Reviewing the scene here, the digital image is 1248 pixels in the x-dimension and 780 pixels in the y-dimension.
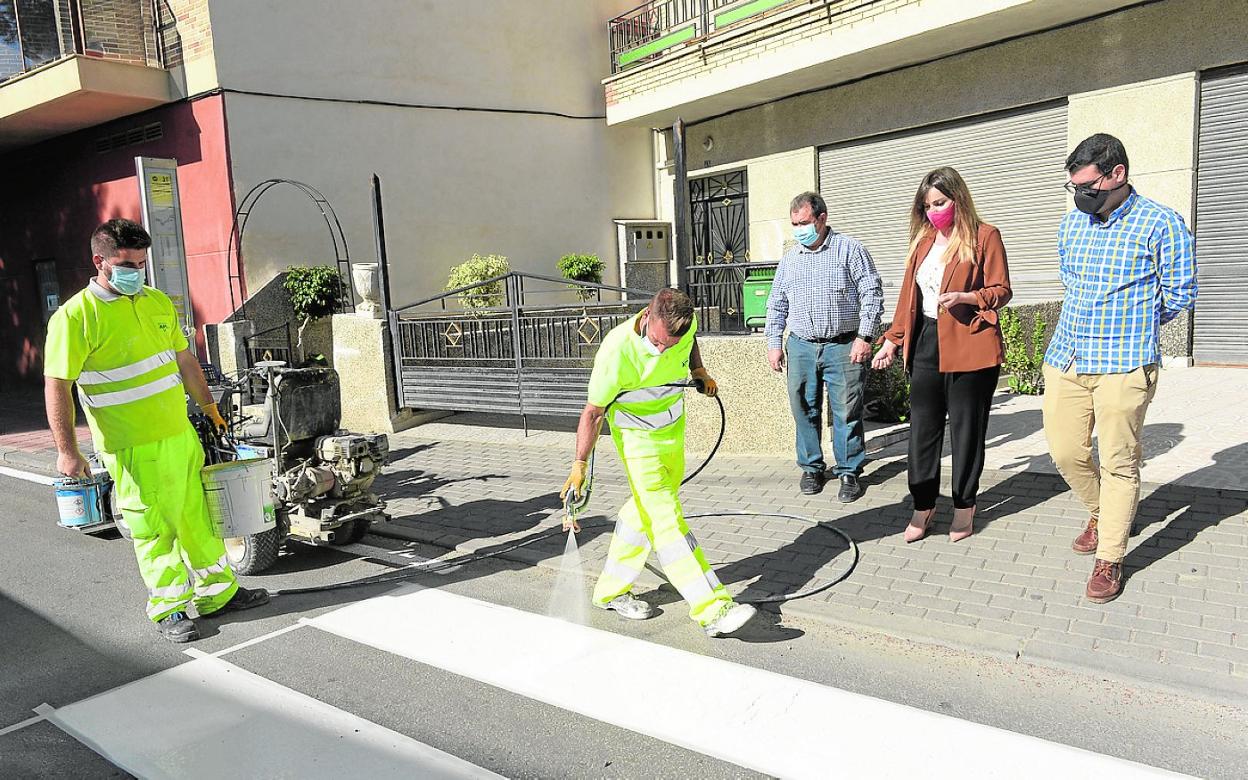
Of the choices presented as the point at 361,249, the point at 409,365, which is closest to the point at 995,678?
the point at 409,365

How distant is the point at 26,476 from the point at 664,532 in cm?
813

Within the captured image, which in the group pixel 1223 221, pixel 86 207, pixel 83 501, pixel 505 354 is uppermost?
pixel 86 207

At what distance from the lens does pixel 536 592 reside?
498 cm

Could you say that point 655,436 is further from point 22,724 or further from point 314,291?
point 314,291

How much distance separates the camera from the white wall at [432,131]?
43.2 ft

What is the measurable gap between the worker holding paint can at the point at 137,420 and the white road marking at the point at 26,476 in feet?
17.1

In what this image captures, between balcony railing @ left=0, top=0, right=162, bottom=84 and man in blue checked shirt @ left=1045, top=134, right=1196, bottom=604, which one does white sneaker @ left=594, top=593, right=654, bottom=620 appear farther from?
balcony railing @ left=0, top=0, right=162, bottom=84

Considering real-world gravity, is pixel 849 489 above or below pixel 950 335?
below

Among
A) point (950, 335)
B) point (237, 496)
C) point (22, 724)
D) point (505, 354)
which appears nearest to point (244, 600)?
point (237, 496)

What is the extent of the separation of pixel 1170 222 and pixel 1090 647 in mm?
1976

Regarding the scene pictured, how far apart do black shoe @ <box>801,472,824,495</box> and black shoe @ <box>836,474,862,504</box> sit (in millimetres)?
221

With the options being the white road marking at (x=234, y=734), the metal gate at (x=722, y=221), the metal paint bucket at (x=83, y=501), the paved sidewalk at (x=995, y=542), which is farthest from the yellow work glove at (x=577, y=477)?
the metal gate at (x=722, y=221)

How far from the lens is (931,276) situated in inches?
200

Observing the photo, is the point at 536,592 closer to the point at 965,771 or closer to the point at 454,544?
the point at 454,544
